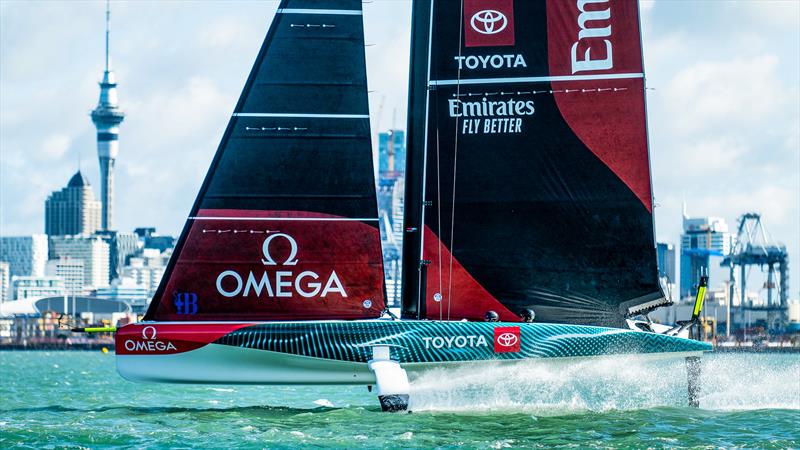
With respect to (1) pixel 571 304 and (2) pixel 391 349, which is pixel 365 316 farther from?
(1) pixel 571 304

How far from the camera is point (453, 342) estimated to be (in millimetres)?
21734

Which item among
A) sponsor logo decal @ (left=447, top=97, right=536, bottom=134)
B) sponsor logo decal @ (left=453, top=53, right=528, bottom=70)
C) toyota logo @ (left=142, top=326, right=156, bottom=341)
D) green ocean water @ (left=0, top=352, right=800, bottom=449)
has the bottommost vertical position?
green ocean water @ (left=0, top=352, right=800, bottom=449)

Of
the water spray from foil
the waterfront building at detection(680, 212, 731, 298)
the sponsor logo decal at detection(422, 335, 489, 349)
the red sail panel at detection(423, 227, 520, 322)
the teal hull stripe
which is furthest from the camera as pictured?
the waterfront building at detection(680, 212, 731, 298)

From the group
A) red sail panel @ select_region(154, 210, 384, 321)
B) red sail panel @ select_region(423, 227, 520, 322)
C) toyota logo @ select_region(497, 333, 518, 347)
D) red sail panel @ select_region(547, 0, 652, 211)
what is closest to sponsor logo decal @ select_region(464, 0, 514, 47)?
red sail panel @ select_region(547, 0, 652, 211)

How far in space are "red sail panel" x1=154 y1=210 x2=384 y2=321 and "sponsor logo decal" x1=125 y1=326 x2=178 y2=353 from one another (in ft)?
2.19

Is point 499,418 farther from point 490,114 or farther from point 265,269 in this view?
point 490,114

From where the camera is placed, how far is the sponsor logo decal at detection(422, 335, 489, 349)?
2170 cm

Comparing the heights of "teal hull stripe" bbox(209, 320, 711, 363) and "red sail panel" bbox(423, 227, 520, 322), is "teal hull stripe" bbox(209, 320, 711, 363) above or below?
below

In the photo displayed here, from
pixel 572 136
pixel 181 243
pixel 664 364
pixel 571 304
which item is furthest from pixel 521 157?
pixel 181 243

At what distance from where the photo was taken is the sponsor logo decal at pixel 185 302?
882 inches

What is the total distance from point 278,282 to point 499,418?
3871 millimetres

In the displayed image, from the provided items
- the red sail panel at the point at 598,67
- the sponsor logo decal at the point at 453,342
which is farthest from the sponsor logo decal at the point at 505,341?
the red sail panel at the point at 598,67

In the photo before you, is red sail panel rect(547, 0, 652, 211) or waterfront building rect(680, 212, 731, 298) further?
waterfront building rect(680, 212, 731, 298)

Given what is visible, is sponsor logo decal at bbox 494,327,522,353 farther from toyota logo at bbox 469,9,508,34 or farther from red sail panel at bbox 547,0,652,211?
toyota logo at bbox 469,9,508,34
